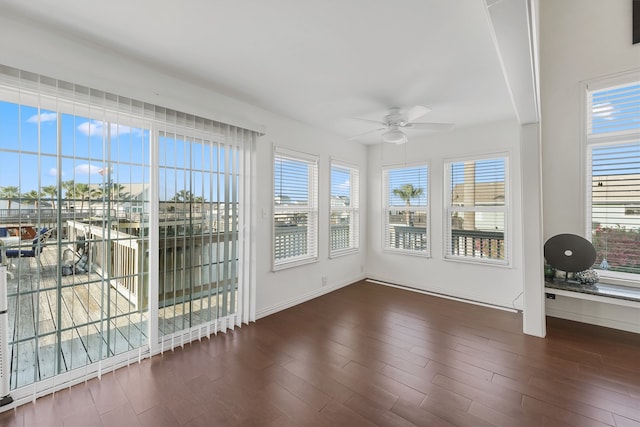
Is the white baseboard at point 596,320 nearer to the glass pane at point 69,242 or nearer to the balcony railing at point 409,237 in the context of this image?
the balcony railing at point 409,237

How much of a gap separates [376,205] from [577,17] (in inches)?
140

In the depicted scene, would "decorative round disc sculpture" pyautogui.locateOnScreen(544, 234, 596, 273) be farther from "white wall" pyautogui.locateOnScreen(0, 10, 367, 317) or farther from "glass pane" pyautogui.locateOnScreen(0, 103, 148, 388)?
"glass pane" pyautogui.locateOnScreen(0, 103, 148, 388)

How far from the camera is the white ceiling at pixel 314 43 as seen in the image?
171 cm

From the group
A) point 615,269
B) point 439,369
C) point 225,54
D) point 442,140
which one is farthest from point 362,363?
point 442,140

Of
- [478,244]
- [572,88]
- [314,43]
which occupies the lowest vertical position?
[478,244]

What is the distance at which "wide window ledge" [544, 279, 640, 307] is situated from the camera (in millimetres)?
2683

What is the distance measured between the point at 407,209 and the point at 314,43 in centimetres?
345

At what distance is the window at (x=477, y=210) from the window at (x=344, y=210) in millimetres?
1569

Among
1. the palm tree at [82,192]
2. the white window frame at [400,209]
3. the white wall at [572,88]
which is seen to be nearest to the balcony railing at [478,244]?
the white window frame at [400,209]

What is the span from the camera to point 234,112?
3.12m

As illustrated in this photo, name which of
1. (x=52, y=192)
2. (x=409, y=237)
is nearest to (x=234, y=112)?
(x=52, y=192)

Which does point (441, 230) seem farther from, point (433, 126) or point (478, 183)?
point (433, 126)

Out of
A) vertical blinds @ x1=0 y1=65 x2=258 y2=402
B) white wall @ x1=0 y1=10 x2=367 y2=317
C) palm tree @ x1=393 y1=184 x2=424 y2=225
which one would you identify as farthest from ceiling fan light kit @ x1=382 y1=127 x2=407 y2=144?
vertical blinds @ x1=0 y1=65 x2=258 y2=402

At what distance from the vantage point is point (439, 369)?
2.34 meters
